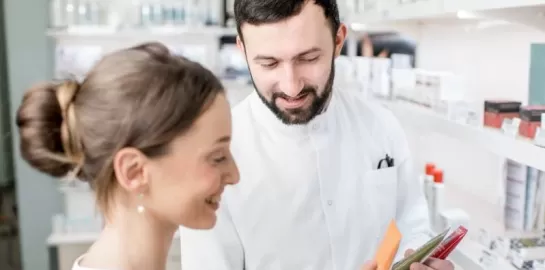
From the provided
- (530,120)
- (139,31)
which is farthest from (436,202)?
(139,31)

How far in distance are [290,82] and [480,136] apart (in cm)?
46

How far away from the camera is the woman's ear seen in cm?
83

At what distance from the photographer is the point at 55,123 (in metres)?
0.84

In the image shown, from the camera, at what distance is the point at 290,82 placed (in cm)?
124

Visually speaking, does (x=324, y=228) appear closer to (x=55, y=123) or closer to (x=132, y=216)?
(x=132, y=216)

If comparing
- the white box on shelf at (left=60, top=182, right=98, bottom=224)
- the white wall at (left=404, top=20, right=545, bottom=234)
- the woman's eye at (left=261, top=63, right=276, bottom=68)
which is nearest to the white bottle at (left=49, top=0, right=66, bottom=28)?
the white box on shelf at (left=60, top=182, right=98, bottom=224)

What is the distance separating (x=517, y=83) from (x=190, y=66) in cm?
112

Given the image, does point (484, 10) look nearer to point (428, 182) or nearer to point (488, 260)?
point (488, 260)

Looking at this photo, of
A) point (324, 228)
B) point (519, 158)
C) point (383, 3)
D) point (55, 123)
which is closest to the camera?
point (55, 123)

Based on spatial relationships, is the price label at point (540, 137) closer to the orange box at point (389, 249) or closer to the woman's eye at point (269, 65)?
the orange box at point (389, 249)

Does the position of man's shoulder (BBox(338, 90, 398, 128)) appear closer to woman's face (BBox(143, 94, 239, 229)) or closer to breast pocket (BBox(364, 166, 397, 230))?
breast pocket (BBox(364, 166, 397, 230))

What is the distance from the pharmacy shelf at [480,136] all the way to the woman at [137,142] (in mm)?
585

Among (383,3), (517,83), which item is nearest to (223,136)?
(517,83)

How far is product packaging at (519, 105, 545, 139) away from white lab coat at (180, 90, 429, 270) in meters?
0.33
